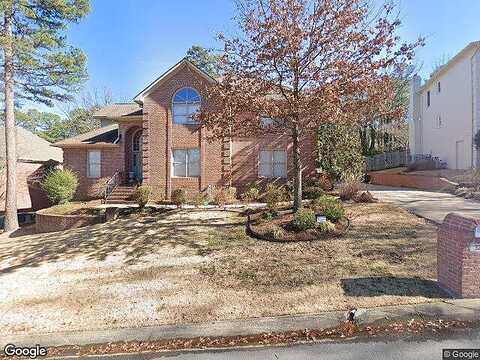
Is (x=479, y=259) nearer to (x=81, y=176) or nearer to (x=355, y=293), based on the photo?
(x=355, y=293)

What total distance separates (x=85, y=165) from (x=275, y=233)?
1642 centimetres

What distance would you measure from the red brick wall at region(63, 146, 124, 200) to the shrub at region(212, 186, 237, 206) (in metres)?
6.95

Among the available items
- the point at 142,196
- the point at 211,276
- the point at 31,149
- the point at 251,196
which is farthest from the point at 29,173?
the point at 211,276

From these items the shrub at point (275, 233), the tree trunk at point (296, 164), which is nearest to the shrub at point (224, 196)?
the tree trunk at point (296, 164)

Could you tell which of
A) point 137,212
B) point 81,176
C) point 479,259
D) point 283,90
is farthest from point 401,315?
point 81,176

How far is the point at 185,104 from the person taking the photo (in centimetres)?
1834

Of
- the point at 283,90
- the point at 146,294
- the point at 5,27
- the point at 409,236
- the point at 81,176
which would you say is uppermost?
the point at 5,27

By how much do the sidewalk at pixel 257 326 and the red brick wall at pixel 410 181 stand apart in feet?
45.1

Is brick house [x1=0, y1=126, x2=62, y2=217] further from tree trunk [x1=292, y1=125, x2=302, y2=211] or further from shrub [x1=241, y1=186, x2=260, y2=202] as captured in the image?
tree trunk [x1=292, y1=125, x2=302, y2=211]

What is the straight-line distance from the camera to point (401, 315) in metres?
4.32

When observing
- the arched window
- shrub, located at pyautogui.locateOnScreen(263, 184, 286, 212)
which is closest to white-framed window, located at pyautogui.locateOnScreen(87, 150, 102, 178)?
the arched window

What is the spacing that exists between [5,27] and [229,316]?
55.8 ft

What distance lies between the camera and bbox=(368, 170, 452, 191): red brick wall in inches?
665

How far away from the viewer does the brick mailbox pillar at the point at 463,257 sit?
4582 millimetres
